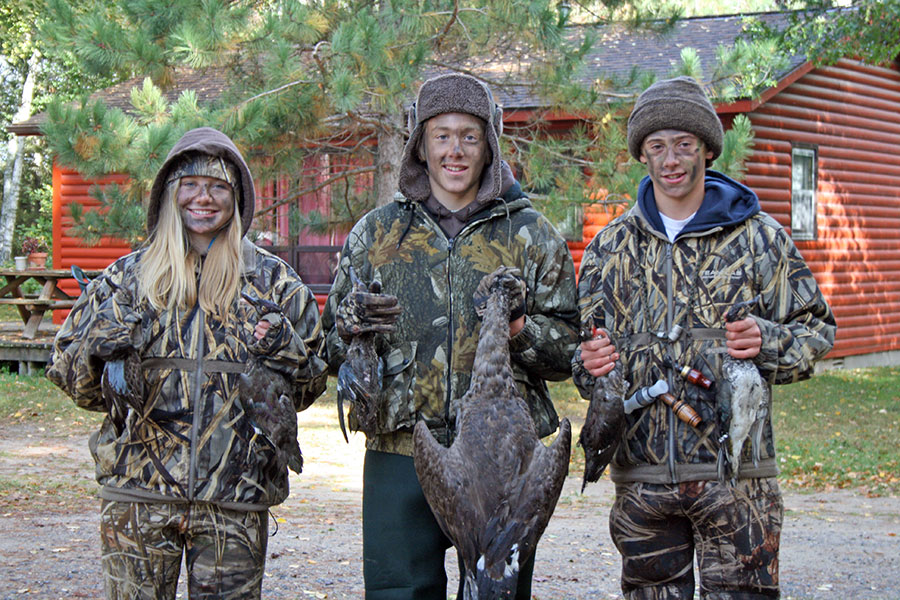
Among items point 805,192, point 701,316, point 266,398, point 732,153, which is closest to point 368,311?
point 266,398

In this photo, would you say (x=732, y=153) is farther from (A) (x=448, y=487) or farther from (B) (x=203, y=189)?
(A) (x=448, y=487)

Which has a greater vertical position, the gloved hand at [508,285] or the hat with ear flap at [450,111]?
the hat with ear flap at [450,111]

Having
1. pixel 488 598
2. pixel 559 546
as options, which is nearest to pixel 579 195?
pixel 559 546

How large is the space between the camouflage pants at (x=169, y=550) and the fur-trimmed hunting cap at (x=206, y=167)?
126 centimetres

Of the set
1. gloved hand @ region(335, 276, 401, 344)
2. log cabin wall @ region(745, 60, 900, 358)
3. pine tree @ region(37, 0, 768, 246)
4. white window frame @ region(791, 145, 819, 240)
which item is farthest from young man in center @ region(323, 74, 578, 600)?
white window frame @ region(791, 145, 819, 240)

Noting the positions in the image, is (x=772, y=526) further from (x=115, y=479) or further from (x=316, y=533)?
(x=316, y=533)

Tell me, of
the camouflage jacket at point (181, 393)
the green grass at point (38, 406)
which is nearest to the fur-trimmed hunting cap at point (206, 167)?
the camouflage jacket at point (181, 393)

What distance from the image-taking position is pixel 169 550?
405 centimetres

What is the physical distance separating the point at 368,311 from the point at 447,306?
475 millimetres

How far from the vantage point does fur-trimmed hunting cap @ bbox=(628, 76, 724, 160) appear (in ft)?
13.8

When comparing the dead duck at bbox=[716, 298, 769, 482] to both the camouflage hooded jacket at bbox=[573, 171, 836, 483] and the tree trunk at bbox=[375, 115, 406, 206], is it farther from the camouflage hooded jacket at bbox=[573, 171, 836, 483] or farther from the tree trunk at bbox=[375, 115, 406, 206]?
the tree trunk at bbox=[375, 115, 406, 206]

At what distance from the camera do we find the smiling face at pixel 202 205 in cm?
424

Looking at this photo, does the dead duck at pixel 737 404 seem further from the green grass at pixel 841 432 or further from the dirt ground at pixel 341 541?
the green grass at pixel 841 432

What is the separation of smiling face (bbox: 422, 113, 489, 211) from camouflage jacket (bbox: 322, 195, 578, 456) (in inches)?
7.3
